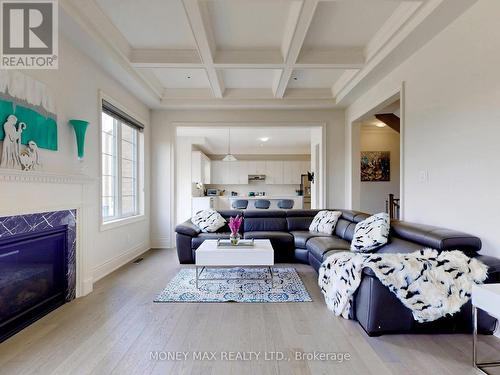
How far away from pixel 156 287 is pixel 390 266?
2.53 metres

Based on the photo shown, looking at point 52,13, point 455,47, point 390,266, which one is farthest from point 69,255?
point 455,47

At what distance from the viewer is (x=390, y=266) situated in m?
2.12

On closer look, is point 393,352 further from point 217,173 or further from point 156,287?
point 217,173

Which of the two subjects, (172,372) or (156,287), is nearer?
(172,372)

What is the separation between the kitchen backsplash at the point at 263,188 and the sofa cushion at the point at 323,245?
21.6ft

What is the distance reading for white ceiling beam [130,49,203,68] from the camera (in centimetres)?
363

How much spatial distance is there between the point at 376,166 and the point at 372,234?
179 inches

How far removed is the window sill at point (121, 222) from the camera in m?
3.77

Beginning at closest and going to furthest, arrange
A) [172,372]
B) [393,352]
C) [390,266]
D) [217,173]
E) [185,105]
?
[172,372], [393,352], [390,266], [185,105], [217,173]

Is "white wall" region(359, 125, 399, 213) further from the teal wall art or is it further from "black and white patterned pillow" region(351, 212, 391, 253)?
the teal wall art

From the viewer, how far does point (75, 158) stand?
3.15m

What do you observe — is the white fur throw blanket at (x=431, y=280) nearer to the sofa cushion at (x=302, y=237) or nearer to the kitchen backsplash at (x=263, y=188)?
the sofa cushion at (x=302, y=237)

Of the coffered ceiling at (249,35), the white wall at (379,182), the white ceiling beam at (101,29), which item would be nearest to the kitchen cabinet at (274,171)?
the white wall at (379,182)

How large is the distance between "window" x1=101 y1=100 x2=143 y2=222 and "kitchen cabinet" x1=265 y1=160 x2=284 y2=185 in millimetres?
5787
